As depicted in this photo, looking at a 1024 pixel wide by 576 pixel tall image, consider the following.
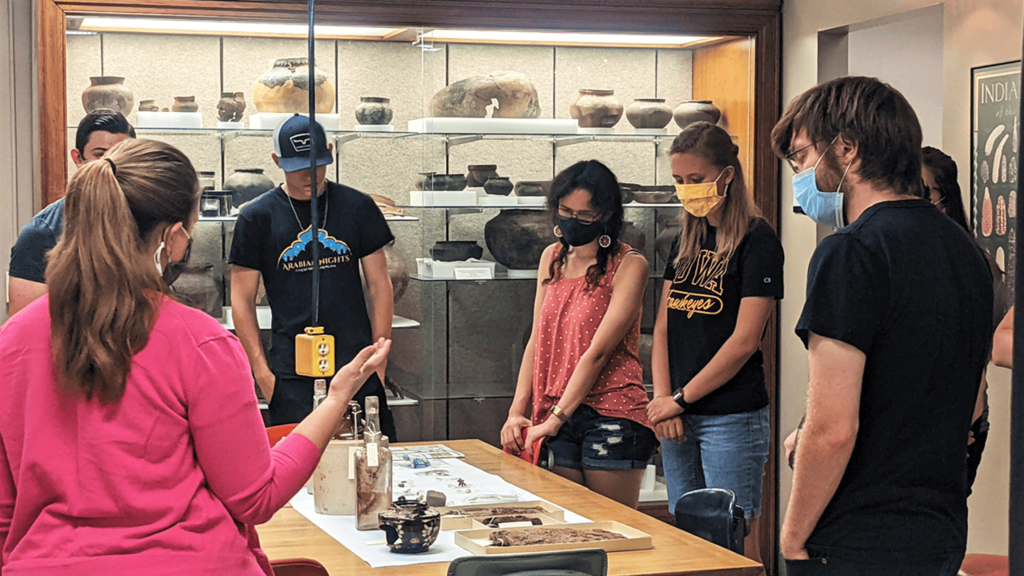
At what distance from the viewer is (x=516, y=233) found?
4.44 metres

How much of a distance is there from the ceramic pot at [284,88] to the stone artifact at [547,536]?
248 cm

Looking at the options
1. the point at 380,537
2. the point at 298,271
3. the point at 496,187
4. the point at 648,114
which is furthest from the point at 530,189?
the point at 380,537

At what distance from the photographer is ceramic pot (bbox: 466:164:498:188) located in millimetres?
4422

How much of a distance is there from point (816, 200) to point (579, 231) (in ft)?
4.30

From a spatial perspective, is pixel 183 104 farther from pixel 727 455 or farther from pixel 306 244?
pixel 727 455

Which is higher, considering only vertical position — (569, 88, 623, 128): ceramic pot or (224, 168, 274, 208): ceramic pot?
(569, 88, 623, 128): ceramic pot

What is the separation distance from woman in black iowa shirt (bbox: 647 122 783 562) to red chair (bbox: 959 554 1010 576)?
2.07ft

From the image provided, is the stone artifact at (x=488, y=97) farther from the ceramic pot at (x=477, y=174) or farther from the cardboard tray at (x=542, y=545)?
the cardboard tray at (x=542, y=545)

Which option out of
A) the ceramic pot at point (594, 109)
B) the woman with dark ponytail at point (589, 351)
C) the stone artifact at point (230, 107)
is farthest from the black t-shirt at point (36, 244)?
the ceramic pot at point (594, 109)

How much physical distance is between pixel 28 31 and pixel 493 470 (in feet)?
8.13

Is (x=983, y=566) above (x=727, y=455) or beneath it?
beneath

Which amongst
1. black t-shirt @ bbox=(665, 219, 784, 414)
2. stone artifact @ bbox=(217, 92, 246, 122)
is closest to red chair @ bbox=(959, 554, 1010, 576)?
black t-shirt @ bbox=(665, 219, 784, 414)

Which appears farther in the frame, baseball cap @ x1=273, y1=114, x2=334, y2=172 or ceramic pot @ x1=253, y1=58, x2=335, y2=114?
ceramic pot @ x1=253, y1=58, x2=335, y2=114

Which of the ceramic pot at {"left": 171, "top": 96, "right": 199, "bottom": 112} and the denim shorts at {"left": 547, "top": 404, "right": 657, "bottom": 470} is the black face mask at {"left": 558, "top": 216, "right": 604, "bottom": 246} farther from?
the ceramic pot at {"left": 171, "top": 96, "right": 199, "bottom": 112}
